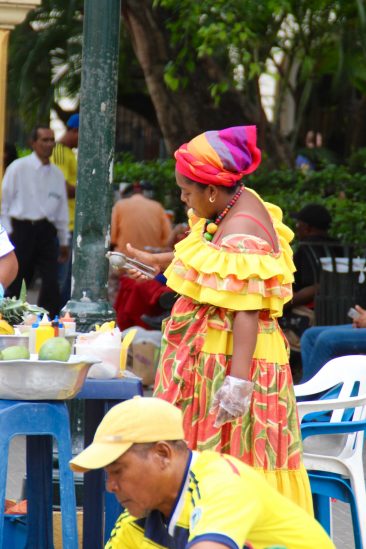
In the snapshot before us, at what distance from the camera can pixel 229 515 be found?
2936mm

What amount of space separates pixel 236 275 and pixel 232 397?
42 cm

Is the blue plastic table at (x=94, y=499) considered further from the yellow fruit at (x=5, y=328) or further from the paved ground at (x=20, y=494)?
the paved ground at (x=20, y=494)

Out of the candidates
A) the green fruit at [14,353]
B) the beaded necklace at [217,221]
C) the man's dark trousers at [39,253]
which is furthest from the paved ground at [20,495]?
Answer: the man's dark trousers at [39,253]

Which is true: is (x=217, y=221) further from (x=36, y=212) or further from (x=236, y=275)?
(x=36, y=212)

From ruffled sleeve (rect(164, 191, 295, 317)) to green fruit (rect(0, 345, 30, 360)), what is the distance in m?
0.62

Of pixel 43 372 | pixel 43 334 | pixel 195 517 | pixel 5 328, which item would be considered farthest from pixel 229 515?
pixel 5 328

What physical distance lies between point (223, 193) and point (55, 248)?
617cm

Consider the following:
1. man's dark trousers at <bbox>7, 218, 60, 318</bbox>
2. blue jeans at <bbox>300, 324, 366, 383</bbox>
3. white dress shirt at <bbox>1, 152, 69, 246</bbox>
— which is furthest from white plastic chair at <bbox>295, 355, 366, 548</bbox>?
white dress shirt at <bbox>1, 152, 69, 246</bbox>

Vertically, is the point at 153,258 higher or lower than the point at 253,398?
higher

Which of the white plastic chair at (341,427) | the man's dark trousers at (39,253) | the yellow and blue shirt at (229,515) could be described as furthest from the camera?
the man's dark trousers at (39,253)

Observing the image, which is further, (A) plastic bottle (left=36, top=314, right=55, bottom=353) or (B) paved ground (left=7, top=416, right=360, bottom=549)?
(B) paved ground (left=7, top=416, right=360, bottom=549)

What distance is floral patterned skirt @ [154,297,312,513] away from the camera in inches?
177

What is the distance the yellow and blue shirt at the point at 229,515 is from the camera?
2934 millimetres

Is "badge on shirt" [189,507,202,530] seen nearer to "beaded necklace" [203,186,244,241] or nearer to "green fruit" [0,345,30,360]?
"green fruit" [0,345,30,360]
